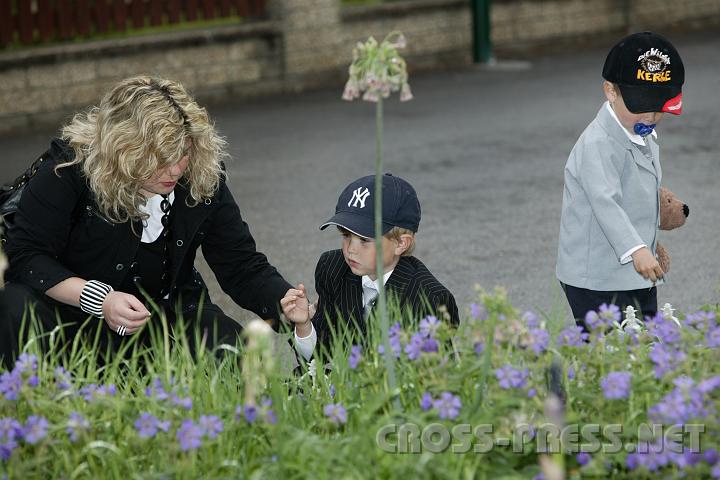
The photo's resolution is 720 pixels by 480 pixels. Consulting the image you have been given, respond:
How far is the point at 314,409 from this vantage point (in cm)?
321

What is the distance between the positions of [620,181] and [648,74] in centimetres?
38

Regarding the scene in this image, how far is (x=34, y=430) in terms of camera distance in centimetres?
275

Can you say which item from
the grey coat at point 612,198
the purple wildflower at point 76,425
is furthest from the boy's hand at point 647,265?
the purple wildflower at point 76,425

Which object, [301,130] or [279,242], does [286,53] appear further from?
[279,242]

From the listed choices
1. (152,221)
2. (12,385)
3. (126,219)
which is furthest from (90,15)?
(12,385)

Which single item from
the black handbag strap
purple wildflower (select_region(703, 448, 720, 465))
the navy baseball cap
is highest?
the black handbag strap

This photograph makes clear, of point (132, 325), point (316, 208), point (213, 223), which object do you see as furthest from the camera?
point (316, 208)

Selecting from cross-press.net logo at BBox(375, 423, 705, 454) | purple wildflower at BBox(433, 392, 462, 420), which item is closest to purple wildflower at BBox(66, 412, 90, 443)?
cross-press.net logo at BBox(375, 423, 705, 454)

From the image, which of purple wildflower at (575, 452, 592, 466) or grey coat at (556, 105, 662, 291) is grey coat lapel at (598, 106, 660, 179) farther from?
purple wildflower at (575, 452, 592, 466)

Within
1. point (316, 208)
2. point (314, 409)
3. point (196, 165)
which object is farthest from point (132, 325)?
point (316, 208)

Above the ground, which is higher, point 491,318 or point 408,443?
point 491,318

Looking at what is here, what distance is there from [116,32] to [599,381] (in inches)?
368

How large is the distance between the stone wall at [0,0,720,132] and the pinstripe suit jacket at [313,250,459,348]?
7.19 m

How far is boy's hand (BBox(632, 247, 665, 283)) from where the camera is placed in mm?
3934
